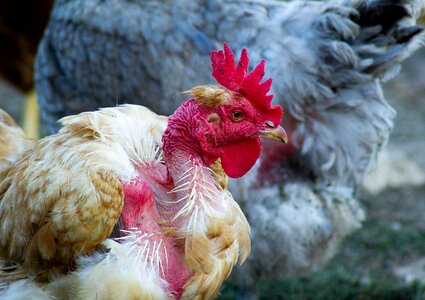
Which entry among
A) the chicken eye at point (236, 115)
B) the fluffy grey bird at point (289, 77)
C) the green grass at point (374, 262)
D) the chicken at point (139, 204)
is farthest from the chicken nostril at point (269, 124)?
the green grass at point (374, 262)

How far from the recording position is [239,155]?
2.57 meters

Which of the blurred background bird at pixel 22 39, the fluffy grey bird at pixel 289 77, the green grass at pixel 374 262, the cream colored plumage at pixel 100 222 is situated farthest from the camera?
the blurred background bird at pixel 22 39

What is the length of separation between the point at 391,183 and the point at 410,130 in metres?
1.40

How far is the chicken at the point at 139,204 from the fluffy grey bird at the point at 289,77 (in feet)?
4.07

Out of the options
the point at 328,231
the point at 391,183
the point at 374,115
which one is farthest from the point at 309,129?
the point at 391,183

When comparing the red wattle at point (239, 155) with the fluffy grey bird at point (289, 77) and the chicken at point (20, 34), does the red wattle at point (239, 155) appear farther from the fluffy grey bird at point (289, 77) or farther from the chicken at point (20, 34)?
the chicken at point (20, 34)

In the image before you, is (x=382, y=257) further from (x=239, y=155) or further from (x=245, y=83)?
(x=245, y=83)

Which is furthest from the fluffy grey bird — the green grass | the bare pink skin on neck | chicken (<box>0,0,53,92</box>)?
chicken (<box>0,0,53,92</box>)

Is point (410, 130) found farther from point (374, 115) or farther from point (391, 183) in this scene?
point (374, 115)

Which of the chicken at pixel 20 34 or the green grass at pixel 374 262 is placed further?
the chicken at pixel 20 34

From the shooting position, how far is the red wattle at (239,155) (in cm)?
256

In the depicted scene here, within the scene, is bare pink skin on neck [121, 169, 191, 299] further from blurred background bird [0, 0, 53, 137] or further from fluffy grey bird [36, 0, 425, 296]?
blurred background bird [0, 0, 53, 137]

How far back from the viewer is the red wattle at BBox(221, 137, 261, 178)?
2562 millimetres

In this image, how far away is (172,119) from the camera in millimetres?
2564
